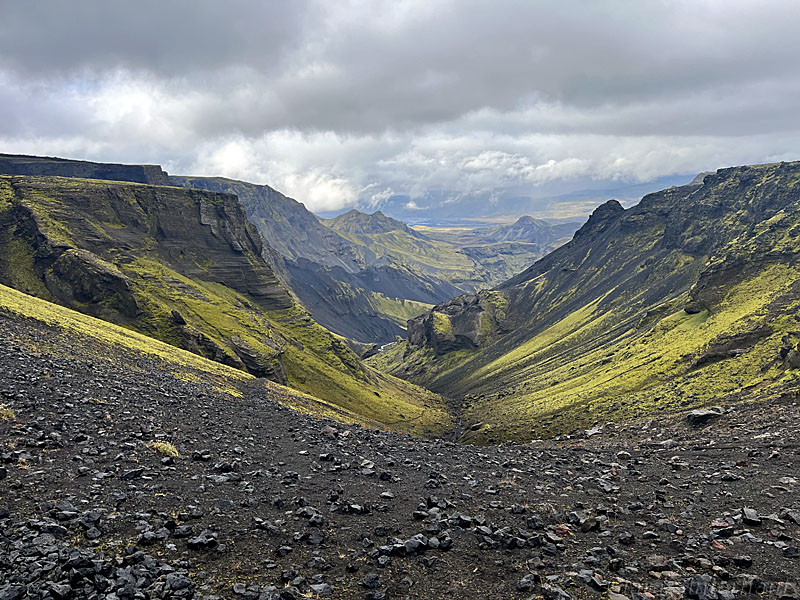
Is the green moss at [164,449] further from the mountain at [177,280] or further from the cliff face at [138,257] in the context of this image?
the cliff face at [138,257]

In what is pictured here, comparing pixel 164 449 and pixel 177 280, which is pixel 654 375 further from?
pixel 177 280

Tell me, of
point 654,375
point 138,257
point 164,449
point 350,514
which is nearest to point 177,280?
point 138,257

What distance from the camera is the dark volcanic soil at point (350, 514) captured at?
13141 mm

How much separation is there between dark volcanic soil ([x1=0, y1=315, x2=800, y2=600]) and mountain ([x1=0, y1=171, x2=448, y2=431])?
82.0 m

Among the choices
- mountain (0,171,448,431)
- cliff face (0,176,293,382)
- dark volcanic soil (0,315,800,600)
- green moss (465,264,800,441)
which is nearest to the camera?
dark volcanic soil (0,315,800,600)

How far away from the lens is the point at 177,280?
140250mm

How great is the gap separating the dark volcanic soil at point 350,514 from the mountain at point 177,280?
8201cm

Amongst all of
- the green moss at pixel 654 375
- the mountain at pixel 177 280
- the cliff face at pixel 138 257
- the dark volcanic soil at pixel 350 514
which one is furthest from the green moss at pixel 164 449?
the cliff face at pixel 138 257

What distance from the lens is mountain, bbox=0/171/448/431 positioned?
11044cm

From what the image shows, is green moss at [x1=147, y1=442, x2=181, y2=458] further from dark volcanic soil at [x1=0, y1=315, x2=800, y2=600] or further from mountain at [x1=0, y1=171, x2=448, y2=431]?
mountain at [x1=0, y1=171, x2=448, y2=431]

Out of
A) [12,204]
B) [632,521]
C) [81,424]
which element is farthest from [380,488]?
[12,204]

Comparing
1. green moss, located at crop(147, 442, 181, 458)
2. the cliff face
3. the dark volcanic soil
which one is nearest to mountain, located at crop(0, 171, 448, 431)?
the cliff face

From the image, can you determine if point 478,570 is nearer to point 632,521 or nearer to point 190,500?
point 632,521

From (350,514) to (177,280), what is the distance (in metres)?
139
